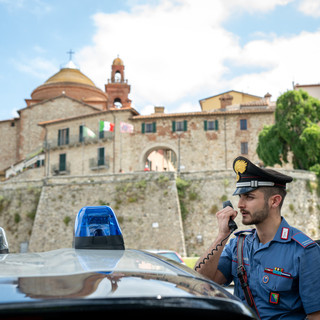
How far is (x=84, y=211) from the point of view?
3191 millimetres

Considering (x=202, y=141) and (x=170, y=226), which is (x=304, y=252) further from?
(x=202, y=141)

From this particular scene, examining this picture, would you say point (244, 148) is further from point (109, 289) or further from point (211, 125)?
point (109, 289)

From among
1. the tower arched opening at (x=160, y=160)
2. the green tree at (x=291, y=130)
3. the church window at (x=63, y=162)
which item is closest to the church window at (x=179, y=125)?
the tower arched opening at (x=160, y=160)

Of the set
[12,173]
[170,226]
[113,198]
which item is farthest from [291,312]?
[12,173]

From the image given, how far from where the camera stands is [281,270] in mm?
2670

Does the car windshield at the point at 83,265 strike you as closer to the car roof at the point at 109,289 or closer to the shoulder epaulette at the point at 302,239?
the car roof at the point at 109,289

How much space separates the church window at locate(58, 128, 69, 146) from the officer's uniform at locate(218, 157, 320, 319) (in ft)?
135

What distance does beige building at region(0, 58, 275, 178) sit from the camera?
38094mm

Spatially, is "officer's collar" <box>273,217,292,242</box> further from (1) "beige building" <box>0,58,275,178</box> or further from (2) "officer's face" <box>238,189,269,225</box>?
(1) "beige building" <box>0,58,275,178</box>

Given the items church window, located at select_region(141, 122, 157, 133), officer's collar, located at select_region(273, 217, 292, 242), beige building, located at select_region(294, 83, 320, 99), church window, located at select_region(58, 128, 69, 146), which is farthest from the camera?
beige building, located at select_region(294, 83, 320, 99)

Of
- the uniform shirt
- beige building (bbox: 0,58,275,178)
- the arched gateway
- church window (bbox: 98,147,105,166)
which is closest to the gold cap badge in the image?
the uniform shirt

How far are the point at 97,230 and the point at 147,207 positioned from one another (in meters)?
26.4

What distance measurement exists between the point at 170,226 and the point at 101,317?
1068 inches

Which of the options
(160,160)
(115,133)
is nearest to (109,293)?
(115,133)
